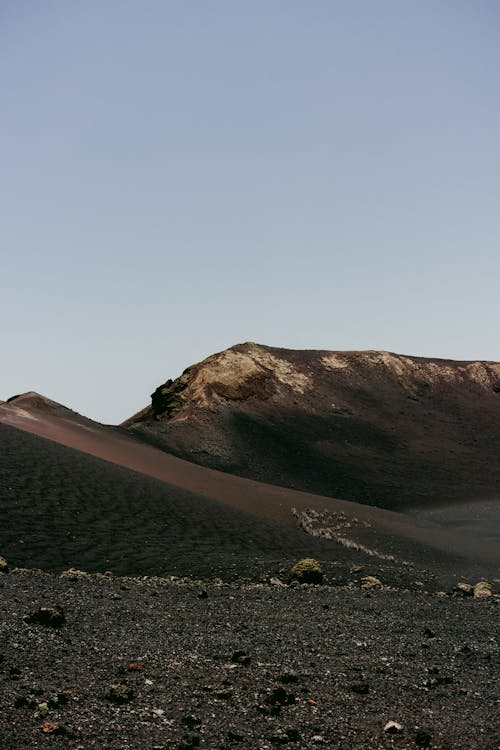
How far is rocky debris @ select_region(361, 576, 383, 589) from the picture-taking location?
1433 centimetres

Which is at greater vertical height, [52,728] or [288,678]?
[288,678]

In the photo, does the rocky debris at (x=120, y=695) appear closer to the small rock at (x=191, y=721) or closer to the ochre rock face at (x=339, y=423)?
the small rock at (x=191, y=721)

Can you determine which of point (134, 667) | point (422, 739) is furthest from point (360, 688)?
point (134, 667)

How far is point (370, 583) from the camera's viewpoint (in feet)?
47.7

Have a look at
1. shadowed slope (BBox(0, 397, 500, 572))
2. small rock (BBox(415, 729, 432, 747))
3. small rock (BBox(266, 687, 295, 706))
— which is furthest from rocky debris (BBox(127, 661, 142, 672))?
shadowed slope (BBox(0, 397, 500, 572))

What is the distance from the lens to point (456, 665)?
8.31 m

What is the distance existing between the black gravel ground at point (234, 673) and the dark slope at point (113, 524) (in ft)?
13.8

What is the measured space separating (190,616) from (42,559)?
631cm

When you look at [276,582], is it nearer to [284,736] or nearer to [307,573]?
[307,573]

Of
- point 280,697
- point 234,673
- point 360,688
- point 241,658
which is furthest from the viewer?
point 241,658

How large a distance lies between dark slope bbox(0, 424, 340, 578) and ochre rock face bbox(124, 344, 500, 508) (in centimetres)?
1645

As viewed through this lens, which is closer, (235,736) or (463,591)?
(235,736)

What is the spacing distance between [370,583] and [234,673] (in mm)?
7827

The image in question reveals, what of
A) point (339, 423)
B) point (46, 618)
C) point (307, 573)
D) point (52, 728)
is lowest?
point (52, 728)
